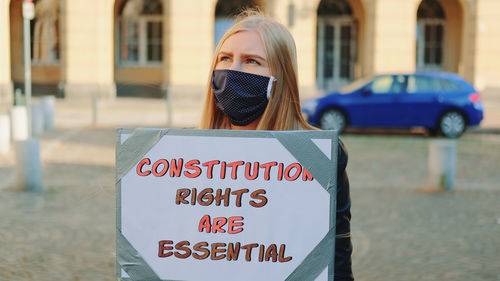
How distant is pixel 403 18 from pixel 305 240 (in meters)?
25.5

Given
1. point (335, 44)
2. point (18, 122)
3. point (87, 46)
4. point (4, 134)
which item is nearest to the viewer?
point (4, 134)

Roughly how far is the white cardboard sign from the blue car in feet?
47.7

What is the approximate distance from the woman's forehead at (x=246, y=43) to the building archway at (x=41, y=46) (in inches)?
1051

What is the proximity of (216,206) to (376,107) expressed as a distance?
1489 centimetres

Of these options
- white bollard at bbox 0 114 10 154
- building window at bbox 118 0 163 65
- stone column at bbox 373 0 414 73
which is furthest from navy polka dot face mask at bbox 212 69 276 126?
building window at bbox 118 0 163 65

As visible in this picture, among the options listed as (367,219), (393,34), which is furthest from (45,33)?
(367,219)

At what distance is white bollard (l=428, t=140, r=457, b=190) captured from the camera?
924cm

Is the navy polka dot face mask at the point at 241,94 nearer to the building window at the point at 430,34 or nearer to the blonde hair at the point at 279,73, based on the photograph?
the blonde hair at the point at 279,73

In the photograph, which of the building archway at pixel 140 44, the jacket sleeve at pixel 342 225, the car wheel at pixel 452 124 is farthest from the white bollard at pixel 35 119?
Answer: the jacket sleeve at pixel 342 225

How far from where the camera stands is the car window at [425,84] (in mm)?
16781

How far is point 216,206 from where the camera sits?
2.17m

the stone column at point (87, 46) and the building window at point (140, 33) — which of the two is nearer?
the stone column at point (87, 46)

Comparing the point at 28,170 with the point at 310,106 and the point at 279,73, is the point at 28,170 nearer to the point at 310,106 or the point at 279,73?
A: the point at 279,73

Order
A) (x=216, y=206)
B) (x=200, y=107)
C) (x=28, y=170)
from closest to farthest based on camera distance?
1. (x=216, y=206)
2. (x=28, y=170)
3. (x=200, y=107)
